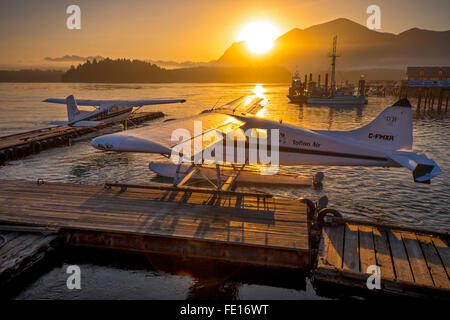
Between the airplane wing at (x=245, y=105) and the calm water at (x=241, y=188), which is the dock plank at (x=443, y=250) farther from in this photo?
the airplane wing at (x=245, y=105)

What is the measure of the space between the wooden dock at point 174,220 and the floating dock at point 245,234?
0.09 ft

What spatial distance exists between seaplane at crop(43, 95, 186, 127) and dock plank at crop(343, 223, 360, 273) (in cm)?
2108

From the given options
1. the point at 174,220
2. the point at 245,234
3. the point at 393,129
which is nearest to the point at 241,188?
the point at 174,220

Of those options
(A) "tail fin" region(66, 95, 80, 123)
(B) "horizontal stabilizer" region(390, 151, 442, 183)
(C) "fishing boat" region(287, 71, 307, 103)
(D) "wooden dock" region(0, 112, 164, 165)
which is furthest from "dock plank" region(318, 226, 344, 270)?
(C) "fishing boat" region(287, 71, 307, 103)

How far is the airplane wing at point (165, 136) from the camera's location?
33.3 feet

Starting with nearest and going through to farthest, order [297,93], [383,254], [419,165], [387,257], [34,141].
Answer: [387,257] < [383,254] < [419,165] < [34,141] < [297,93]

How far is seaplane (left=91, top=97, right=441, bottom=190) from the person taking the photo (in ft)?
33.5

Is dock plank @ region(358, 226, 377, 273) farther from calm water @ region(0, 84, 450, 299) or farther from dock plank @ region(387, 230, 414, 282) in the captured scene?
calm water @ region(0, 84, 450, 299)

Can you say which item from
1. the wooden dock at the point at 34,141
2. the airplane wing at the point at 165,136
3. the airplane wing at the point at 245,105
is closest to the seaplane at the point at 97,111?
the wooden dock at the point at 34,141

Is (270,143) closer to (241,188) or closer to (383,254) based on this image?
(241,188)

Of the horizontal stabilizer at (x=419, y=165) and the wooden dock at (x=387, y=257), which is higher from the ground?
the horizontal stabilizer at (x=419, y=165)

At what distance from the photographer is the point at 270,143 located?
12.0m

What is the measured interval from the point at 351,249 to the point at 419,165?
141 inches
